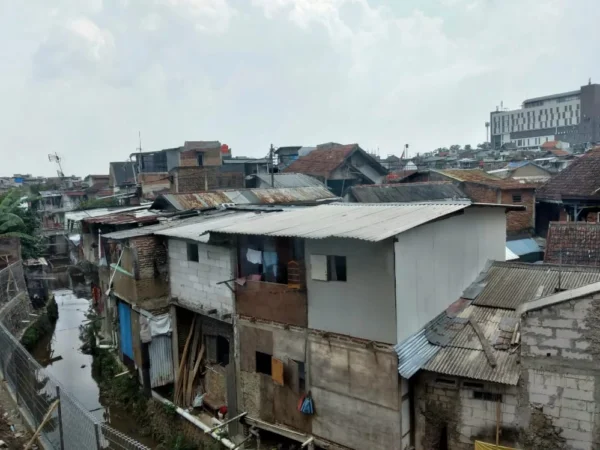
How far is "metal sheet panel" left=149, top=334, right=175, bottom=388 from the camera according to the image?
1485 centimetres

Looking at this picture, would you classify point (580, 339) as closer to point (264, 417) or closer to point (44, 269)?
point (264, 417)

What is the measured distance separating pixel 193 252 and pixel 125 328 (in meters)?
4.90

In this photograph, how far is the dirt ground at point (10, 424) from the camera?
31.1 feet

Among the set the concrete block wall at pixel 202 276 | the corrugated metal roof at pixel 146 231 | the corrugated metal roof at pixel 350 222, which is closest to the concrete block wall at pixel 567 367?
the corrugated metal roof at pixel 350 222

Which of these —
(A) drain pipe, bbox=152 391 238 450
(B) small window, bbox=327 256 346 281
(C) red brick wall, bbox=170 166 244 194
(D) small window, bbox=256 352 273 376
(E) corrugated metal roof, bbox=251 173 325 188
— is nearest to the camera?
(B) small window, bbox=327 256 346 281

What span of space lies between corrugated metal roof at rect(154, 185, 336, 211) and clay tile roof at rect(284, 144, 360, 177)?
22.9ft

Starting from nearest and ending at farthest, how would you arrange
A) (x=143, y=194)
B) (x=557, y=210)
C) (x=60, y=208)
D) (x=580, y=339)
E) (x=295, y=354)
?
(x=580, y=339) → (x=295, y=354) → (x=557, y=210) → (x=143, y=194) → (x=60, y=208)

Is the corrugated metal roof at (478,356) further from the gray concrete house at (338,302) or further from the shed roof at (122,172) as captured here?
the shed roof at (122,172)

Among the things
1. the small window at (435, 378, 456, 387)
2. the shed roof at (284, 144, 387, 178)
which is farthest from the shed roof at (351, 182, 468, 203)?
the small window at (435, 378, 456, 387)

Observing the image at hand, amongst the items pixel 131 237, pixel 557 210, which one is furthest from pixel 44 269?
pixel 557 210

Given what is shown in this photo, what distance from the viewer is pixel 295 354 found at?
11078 mm

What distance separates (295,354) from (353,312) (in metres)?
2.03

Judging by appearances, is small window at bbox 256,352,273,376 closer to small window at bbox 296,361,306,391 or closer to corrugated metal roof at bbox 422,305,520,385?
small window at bbox 296,361,306,391

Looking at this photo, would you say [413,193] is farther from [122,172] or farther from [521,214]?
[122,172]
